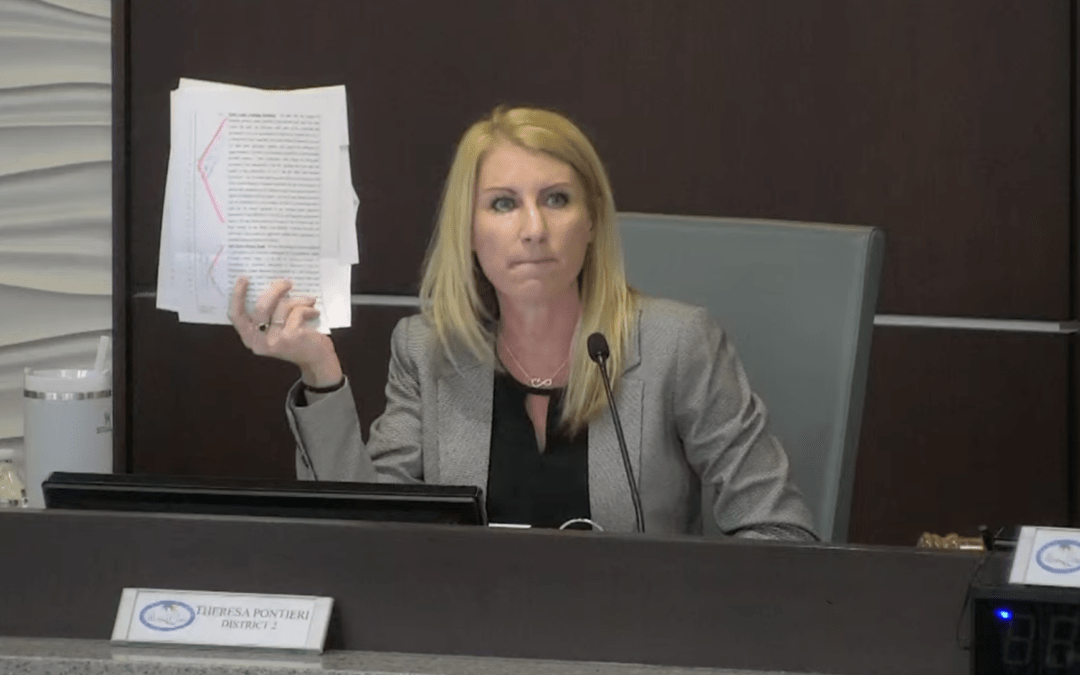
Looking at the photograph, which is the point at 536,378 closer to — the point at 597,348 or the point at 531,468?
the point at 531,468

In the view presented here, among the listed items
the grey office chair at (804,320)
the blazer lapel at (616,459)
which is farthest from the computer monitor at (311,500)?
the grey office chair at (804,320)

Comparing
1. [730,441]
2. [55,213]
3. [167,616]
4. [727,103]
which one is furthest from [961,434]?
[167,616]

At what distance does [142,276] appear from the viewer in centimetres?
305

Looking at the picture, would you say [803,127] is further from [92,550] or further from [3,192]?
[92,550]

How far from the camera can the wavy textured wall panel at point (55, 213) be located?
3031 millimetres

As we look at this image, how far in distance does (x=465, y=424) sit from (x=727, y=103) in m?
1.05

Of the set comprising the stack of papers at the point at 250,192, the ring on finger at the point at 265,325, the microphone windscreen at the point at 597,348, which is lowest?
the microphone windscreen at the point at 597,348

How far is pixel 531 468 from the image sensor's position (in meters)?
2.12

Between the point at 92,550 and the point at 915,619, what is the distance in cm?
65

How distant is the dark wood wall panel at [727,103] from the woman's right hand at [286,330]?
3.45ft

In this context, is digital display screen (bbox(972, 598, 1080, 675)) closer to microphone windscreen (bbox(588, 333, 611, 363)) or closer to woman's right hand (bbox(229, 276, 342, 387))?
microphone windscreen (bbox(588, 333, 611, 363))

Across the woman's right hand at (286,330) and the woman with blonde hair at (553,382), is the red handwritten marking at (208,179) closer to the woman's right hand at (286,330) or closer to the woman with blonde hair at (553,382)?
the woman's right hand at (286,330)

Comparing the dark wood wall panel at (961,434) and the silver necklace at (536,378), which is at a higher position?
the silver necklace at (536,378)

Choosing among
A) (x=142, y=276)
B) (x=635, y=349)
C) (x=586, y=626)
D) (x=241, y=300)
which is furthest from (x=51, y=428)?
(x=142, y=276)
